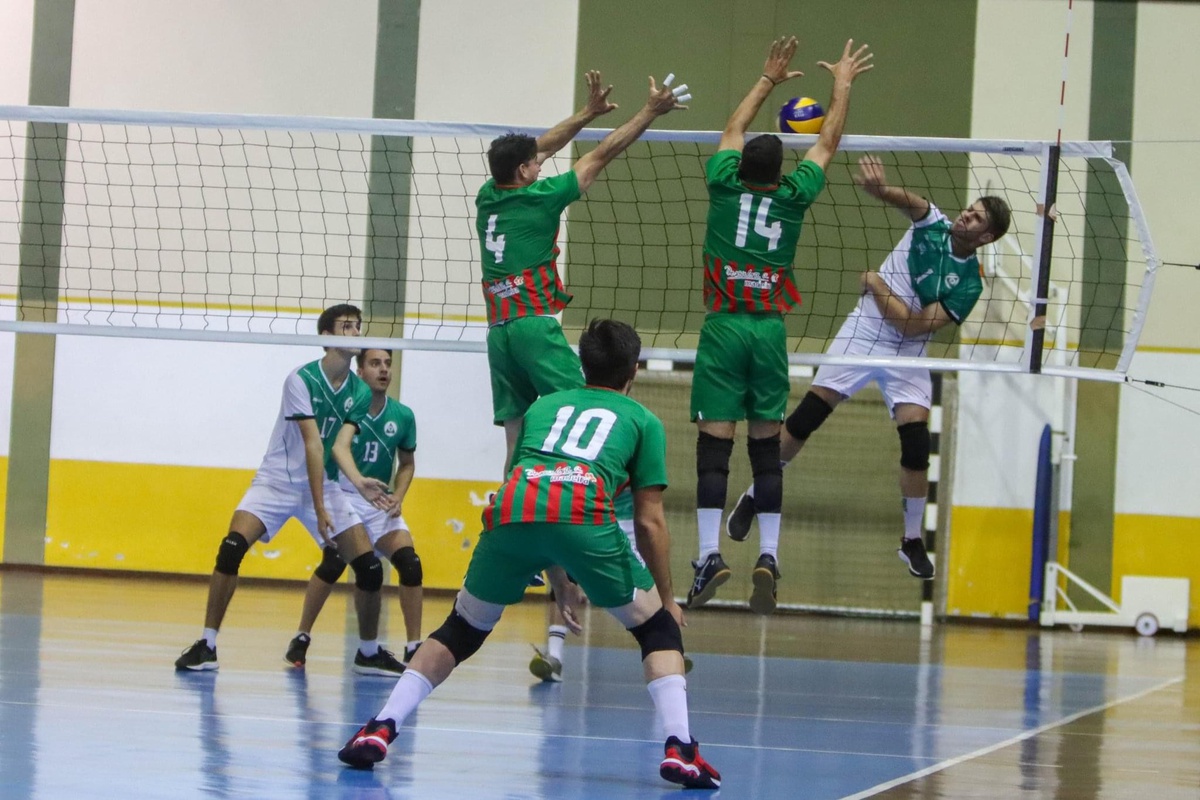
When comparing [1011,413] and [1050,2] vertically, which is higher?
[1050,2]

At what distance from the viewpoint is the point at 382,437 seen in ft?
26.7

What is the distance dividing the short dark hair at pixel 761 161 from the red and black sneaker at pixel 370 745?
10.0 ft

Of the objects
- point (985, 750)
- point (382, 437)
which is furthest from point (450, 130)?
point (985, 750)

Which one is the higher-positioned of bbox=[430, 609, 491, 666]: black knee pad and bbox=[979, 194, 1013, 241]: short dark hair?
bbox=[979, 194, 1013, 241]: short dark hair

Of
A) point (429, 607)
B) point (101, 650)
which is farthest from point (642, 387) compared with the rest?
point (101, 650)

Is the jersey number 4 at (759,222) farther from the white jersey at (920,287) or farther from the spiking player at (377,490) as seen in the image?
the spiking player at (377,490)

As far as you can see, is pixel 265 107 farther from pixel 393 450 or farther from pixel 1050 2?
pixel 1050 2

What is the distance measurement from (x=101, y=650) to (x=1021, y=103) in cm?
976

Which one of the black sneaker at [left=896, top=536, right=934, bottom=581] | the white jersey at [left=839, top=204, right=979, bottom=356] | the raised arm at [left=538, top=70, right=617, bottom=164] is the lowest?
the black sneaker at [left=896, top=536, right=934, bottom=581]

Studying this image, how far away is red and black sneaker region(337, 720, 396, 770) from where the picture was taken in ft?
15.8

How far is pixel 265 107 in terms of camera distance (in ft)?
45.8

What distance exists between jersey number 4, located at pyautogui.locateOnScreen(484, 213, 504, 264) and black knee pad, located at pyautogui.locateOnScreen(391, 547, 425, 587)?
201 centimetres

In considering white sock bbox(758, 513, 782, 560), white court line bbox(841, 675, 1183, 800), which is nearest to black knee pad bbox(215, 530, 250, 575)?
white sock bbox(758, 513, 782, 560)

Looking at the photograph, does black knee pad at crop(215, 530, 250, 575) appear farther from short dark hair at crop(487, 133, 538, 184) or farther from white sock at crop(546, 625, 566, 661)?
short dark hair at crop(487, 133, 538, 184)
